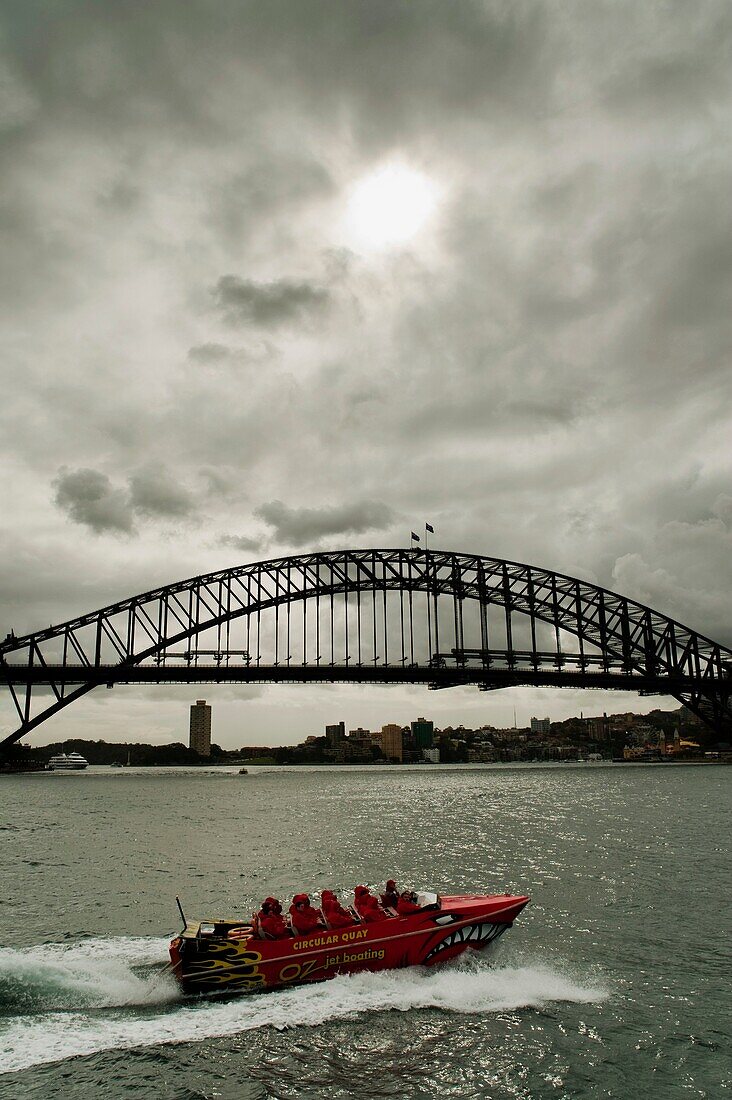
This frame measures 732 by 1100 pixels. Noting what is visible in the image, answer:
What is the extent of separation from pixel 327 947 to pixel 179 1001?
2.98 m

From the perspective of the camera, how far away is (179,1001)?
15.6 meters

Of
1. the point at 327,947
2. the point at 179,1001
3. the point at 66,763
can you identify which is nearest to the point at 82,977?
the point at 179,1001

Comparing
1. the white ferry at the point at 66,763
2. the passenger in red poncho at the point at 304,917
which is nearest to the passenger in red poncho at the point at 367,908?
the passenger in red poncho at the point at 304,917

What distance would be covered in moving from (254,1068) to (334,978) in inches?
137

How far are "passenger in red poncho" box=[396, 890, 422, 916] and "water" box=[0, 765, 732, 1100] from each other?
45.4 inches

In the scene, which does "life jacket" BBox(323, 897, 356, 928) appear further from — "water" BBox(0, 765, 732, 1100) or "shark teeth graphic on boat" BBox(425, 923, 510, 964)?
"shark teeth graphic on boat" BBox(425, 923, 510, 964)

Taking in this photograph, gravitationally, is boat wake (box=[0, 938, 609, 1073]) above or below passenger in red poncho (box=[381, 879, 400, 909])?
below

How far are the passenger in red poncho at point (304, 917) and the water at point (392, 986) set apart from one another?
3.50 feet

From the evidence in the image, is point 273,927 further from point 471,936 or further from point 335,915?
point 471,936

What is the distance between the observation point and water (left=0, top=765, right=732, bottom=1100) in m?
12.6

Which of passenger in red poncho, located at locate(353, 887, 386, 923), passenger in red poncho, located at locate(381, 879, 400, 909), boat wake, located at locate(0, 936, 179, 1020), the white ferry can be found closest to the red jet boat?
passenger in red poncho, located at locate(353, 887, 386, 923)

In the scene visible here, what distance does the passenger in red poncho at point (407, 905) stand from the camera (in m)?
17.1

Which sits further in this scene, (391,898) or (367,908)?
(391,898)

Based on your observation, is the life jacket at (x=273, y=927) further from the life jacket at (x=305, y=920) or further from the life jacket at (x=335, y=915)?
the life jacket at (x=335, y=915)
